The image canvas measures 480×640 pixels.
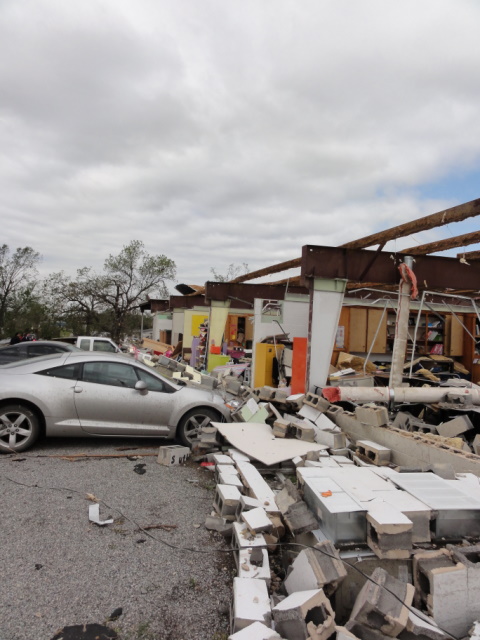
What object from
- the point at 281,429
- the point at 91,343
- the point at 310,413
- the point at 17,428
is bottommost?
the point at 17,428

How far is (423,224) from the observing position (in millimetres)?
7344

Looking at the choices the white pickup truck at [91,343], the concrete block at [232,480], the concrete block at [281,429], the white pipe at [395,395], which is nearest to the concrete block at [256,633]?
the concrete block at [232,480]

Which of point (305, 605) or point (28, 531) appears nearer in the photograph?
point (305, 605)

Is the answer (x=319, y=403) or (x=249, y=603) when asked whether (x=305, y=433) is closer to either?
(x=319, y=403)

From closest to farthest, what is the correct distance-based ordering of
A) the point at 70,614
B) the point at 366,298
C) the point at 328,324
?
the point at 70,614 < the point at 328,324 < the point at 366,298

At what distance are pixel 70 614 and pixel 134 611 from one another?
1.36 ft

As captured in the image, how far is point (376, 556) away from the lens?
300cm

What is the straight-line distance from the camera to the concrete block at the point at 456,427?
627 centimetres

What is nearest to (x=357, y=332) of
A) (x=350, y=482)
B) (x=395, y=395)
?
(x=395, y=395)

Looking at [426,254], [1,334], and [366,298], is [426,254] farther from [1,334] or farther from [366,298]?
[1,334]

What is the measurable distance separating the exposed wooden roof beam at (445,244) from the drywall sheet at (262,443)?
5.17 metres

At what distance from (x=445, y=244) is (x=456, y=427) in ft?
13.4

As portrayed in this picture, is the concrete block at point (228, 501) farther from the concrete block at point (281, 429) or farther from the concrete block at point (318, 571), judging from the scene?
the concrete block at point (281, 429)

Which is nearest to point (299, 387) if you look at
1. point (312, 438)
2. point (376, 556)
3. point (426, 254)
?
point (312, 438)
